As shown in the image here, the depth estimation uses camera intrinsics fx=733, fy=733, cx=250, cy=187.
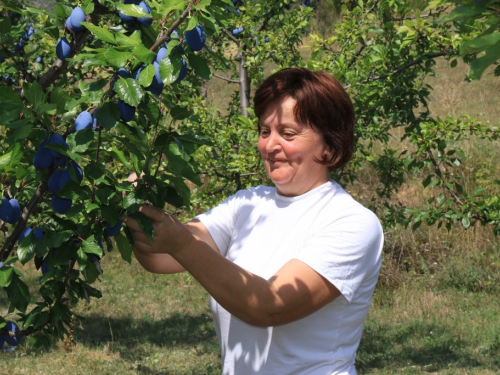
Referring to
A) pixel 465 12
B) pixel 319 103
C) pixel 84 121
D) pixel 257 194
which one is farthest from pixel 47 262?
pixel 465 12

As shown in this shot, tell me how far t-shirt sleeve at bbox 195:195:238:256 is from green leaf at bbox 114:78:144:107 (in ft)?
2.73

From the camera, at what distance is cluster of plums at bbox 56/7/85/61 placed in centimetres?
179

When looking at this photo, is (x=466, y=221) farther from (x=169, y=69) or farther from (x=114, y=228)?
(x=169, y=69)

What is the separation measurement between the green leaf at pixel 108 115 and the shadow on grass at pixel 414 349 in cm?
399

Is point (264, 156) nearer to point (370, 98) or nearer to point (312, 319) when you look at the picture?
point (312, 319)

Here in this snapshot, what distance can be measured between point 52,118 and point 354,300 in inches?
35.6

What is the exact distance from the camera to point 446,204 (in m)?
4.41

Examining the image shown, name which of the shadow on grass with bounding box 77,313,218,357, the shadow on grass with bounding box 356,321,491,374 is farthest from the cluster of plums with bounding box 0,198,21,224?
the shadow on grass with bounding box 77,313,218,357

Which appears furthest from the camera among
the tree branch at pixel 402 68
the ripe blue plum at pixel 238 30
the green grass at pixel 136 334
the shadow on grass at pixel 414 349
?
the green grass at pixel 136 334

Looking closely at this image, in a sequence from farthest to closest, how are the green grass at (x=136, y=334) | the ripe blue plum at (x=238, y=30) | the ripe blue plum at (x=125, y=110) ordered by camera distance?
1. the green grass at (x=136, y=334)
2. the ripe blue plum at (x=238, y=30)
3. the ripe blue plum at (x=125, y=110)

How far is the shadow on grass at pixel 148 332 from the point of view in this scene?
6.09 meters

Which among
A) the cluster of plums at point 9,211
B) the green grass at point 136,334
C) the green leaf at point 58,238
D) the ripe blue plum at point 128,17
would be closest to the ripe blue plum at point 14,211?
the cluster of plums at point 9,211

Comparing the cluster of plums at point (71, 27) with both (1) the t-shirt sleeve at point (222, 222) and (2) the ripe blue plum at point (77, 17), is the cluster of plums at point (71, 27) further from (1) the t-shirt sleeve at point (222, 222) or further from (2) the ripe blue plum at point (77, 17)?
(1) the t-shirt sleeve at point (222, 222)

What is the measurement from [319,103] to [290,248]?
0.42m
